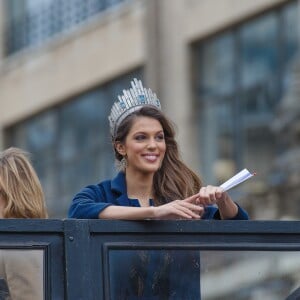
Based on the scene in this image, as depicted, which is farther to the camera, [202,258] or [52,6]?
[52,6]

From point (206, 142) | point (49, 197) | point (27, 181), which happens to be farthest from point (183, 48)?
point (27, 181)

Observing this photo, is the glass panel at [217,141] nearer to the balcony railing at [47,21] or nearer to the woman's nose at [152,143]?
the balcony railing at [47,21]

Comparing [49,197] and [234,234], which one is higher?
[49,197]

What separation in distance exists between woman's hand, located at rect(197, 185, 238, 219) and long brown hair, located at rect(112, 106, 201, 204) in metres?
0.25

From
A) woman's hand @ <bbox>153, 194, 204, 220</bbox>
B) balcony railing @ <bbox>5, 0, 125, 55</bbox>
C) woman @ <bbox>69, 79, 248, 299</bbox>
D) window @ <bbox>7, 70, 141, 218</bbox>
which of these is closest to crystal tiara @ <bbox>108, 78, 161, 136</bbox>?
woman @ <bbox>69, 79, 248, 299</bbox>

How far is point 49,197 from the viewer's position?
25.5 metres

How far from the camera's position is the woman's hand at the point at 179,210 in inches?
206

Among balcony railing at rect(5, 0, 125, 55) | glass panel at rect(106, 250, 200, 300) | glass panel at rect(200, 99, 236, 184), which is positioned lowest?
glass panel at rect(106, 250, 200, 300)

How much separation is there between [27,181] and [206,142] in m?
16.1

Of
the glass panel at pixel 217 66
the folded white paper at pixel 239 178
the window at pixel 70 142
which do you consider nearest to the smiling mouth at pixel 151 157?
the folded white paper at pixel 239 178

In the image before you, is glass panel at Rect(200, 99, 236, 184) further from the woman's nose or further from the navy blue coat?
the navy blue coat

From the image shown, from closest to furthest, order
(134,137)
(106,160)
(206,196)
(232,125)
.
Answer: (206,196)
(134,137)
(232,125)
(106,160)

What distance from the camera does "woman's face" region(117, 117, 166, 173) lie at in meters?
5.67

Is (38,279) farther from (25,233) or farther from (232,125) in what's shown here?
(232,125)
